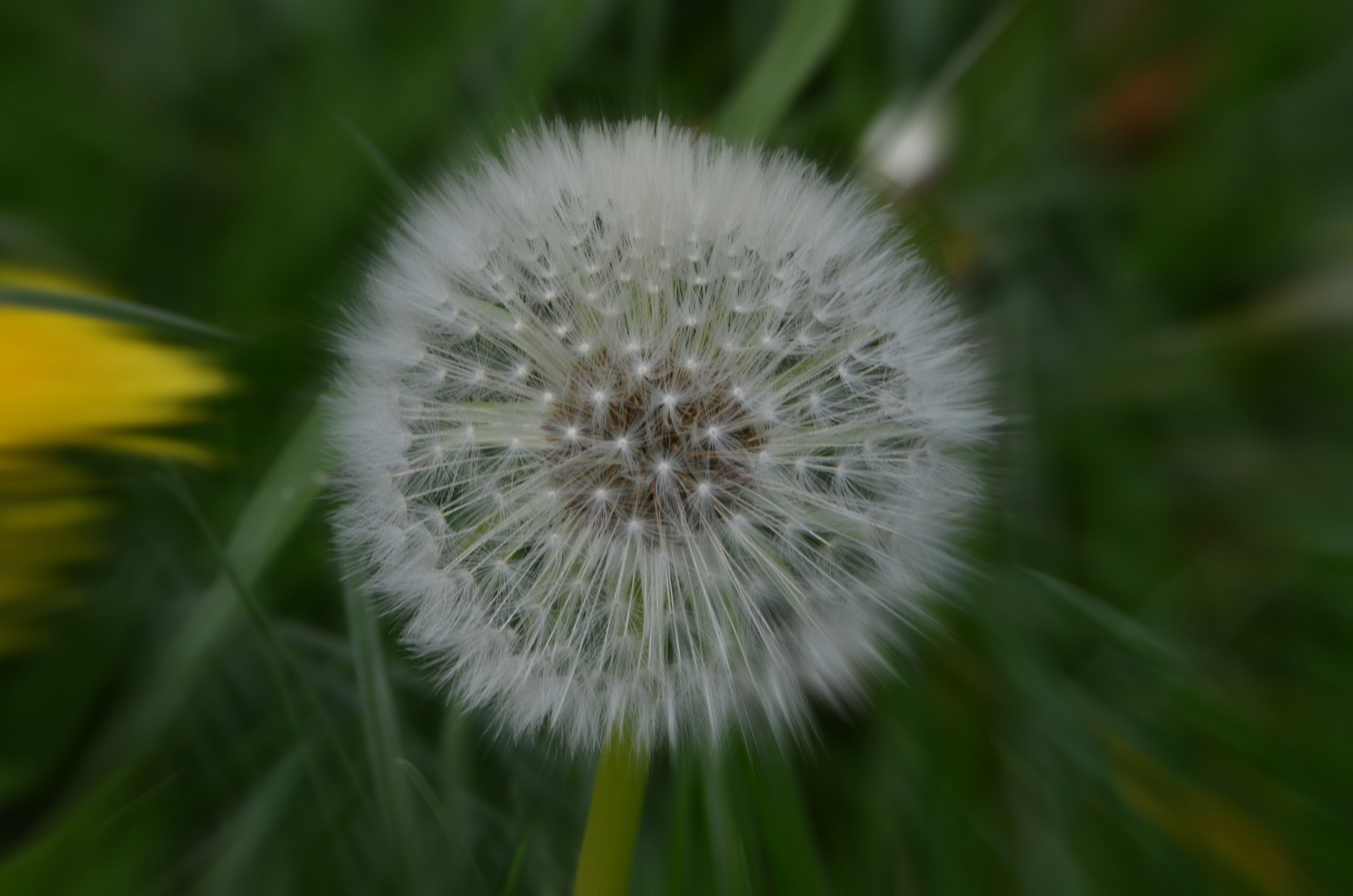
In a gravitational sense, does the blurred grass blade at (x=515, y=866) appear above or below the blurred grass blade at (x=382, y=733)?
below

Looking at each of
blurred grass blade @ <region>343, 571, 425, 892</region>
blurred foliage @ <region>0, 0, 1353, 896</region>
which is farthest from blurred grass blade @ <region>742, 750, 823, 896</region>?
blurred grass blade @ <region>343, 571, 425, 892</region>

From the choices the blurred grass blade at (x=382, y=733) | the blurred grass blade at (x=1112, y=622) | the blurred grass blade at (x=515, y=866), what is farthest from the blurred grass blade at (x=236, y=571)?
the blurred grass blade at (x=1112, y=622)

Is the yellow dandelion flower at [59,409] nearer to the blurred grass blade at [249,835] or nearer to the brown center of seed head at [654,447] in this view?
the blurred grass blade at [249,835]

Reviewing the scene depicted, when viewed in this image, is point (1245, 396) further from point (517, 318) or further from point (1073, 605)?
point (517, 318)

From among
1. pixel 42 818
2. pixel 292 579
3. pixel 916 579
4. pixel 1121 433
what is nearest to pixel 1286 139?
pixel 1121 433

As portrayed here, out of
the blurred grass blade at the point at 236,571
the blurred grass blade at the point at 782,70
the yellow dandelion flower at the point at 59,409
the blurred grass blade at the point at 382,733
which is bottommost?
the blurred grass blade at the point at 382,733

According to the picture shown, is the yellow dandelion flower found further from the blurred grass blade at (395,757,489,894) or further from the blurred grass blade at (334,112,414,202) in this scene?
the blurred grass blade at (395,757,489,894)

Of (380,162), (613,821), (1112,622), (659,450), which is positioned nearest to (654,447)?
(659,450)

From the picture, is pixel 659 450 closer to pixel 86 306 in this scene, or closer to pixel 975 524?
pixel 975 524
